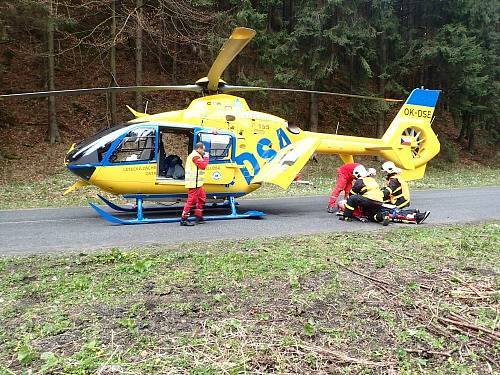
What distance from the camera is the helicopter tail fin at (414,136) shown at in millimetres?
12469

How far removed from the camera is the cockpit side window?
932cm

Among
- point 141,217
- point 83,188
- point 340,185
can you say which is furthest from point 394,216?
point 83,188

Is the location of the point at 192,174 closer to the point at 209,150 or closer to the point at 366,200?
the point at 209,150

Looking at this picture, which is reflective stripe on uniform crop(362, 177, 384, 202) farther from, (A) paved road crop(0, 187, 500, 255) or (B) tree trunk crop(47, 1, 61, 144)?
(B) tree trunk crop(47, 1, 61, 144)

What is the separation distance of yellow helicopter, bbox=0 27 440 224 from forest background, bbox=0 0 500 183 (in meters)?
8.79

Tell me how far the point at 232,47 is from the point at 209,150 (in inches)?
120

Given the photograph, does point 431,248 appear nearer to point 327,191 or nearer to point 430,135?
point 430,135

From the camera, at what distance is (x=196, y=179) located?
9109 millimetres

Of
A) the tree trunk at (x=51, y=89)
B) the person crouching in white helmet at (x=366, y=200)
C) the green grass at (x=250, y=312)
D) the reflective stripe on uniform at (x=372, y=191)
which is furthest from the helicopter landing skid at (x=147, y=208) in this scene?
the tree trunk at (x=51, y=89)

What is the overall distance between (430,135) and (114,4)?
546 inches

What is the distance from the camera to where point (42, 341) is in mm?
3541

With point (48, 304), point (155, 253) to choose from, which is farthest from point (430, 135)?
point (48, 304)

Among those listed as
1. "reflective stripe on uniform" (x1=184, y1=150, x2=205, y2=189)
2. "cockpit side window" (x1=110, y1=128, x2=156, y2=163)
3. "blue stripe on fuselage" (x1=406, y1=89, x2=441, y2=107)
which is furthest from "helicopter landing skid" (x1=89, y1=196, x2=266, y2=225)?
"blue stripe on fuselage" (x1=406, y1=89, x2=441, y2=107)

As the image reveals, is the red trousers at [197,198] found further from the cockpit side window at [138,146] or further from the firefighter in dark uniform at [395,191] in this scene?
the firefighter in dark uniform at [395,191]
